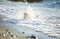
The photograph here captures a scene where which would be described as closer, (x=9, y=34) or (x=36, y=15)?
(x=9, y=34)

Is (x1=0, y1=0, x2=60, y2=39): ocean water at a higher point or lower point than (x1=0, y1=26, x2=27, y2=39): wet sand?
higher

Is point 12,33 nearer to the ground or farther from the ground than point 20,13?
nearer to the ground

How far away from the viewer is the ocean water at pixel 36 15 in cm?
163

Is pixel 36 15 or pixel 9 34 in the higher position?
pixel 36 15

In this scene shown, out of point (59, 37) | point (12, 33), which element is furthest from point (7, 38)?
point (59, 37)

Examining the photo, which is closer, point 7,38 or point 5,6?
point 7,38

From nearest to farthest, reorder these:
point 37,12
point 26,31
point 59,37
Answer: point 59,37 < point 26,31 < point 37,12

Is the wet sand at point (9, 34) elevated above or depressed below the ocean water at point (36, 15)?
below

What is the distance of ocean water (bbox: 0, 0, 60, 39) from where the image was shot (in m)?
1.63

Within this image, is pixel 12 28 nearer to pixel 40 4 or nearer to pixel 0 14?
pixel 0 14

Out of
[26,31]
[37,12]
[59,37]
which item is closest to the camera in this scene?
Result: [59,37]

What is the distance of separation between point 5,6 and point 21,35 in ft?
1.44

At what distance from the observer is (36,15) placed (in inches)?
68.9

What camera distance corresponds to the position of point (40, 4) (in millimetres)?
1830
